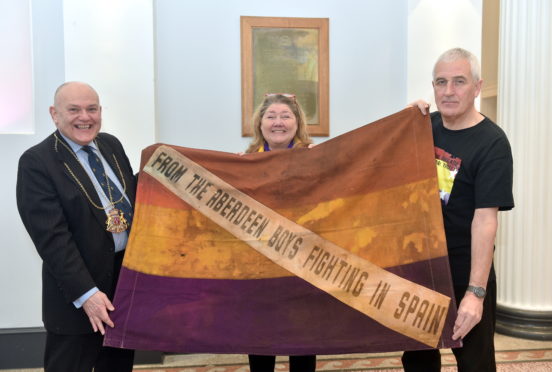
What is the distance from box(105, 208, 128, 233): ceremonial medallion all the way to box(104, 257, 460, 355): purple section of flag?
0.15 metres

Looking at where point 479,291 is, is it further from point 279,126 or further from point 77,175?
point 77,175

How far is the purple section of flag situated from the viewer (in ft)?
5.75

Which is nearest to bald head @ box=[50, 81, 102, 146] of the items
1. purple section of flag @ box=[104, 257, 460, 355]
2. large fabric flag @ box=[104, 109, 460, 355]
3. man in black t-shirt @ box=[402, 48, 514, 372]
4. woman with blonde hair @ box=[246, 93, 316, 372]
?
large fabric flag @ box=[104, 109, 460, 355]

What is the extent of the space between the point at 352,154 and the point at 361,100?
1.68 m

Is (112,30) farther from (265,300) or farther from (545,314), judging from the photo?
(545,314)

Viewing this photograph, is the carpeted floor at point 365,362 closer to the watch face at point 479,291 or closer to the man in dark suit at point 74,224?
the man in dark suit at point 74,224

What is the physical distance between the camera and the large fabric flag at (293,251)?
176 cm

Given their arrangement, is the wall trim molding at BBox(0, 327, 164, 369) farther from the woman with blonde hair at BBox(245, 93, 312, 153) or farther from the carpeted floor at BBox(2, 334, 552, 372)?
the woman with blonde hair at BBox(245, 93, 312, 153)

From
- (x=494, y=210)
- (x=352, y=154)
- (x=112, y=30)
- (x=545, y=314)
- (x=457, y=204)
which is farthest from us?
(x=545, y=314)

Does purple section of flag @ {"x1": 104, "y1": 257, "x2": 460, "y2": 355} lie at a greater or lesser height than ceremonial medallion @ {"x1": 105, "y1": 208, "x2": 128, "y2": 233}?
lesser

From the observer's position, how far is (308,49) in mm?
3379

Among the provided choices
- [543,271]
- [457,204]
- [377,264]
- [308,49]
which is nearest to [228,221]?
[377,264]

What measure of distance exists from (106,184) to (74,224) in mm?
192

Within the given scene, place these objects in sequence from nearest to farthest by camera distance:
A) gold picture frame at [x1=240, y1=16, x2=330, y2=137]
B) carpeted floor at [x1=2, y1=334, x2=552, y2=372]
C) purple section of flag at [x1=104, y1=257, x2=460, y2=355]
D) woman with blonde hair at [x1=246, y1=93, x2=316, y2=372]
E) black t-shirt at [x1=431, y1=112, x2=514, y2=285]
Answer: black t-shirt at [x1=431, y1=112, x2=514, y2=285] < purple section of flag at [x1=104, y1=257, x2=460, y2=355] < woman with blonde hair at [x1=246, y1=93, x2=316, y2=372] < carpeted floor at [x1=2, y1=334, x2=552, y2=372] < gold picture frame at [x1=240, y1=16, x2=330, y2=137]
